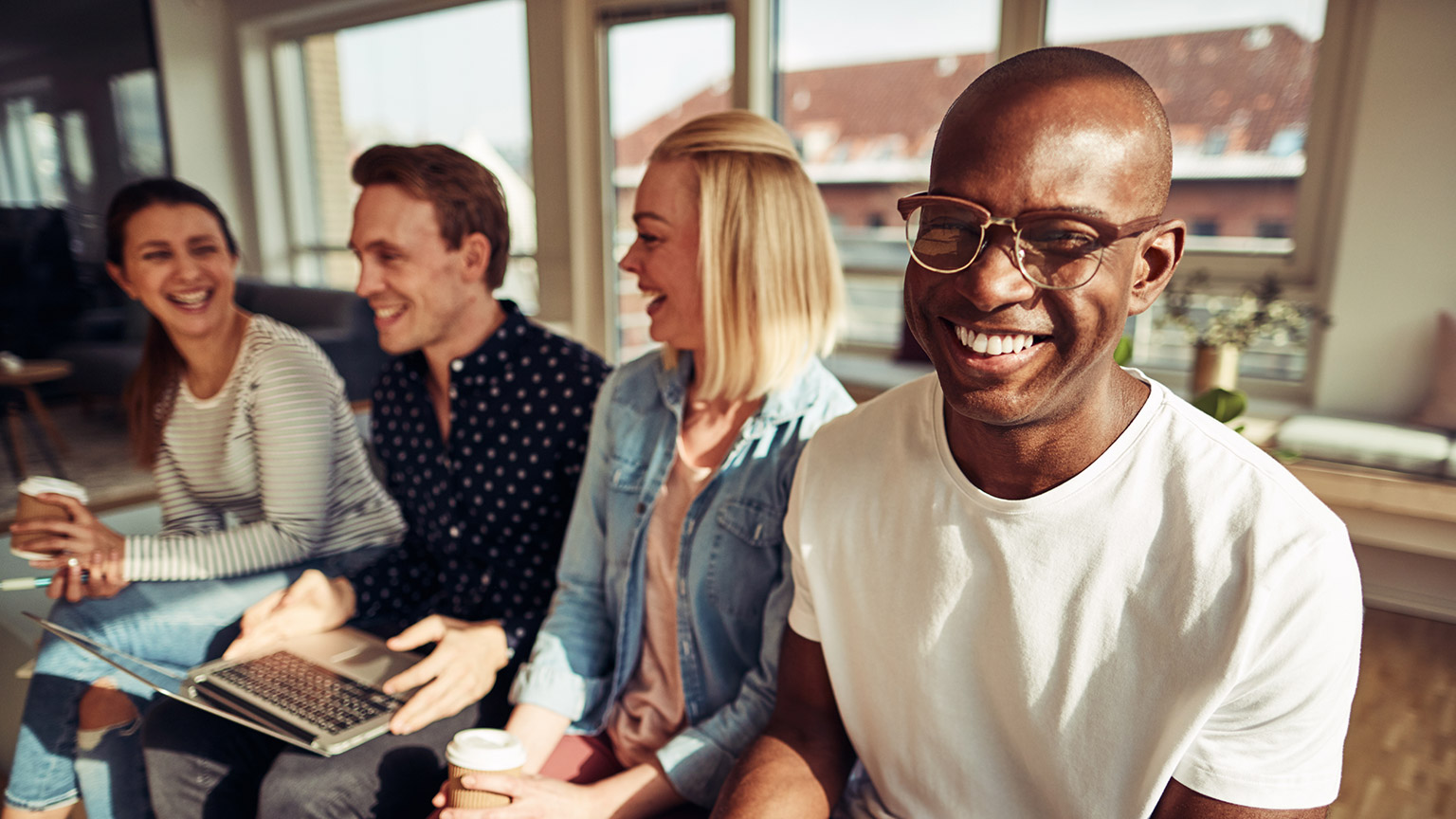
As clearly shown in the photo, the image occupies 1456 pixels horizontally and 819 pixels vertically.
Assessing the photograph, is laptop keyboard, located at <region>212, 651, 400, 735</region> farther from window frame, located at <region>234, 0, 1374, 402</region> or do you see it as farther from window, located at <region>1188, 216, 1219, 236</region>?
window, located at <region>1188, 216, 1219, 236</region>

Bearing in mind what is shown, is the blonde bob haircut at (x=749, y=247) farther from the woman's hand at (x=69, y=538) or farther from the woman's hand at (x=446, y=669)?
the woman's hand at (x=69, y=538)

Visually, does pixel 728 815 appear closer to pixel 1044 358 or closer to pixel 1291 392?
pixel 1044 358

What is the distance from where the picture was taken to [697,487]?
119cm

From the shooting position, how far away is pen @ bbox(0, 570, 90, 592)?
1.45 m

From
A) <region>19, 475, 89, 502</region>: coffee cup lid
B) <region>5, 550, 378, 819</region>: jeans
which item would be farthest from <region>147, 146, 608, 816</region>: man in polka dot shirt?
<region>19, 475, 89, 502</region>: coffee cup lid

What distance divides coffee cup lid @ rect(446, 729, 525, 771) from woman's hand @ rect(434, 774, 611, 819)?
12mm

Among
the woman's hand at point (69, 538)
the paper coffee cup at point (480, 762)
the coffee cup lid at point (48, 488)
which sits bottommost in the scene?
the paper coffee cup at point (480, 762)

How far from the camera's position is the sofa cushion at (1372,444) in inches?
101

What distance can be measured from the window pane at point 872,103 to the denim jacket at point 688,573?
2.71 m

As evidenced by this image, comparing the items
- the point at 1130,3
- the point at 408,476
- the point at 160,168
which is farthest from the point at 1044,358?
the point at 1130,3

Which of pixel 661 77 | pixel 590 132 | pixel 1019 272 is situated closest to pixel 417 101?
pixel 590 132

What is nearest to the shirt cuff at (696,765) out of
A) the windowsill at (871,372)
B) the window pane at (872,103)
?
the windowsill at (871,372)

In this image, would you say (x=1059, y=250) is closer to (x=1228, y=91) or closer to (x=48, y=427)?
(x=48, y=427)

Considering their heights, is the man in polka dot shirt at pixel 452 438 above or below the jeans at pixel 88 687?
above
